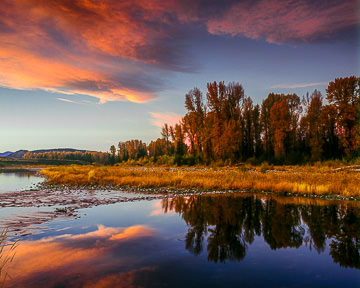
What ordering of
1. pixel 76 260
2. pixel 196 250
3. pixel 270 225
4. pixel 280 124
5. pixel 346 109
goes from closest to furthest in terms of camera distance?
pixel 76 260
pixel 196 250
pixel 270 225
pixel 346 109
pixel 280 124

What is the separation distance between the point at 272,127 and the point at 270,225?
40203mm

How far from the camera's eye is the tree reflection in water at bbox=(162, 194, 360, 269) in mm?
7922

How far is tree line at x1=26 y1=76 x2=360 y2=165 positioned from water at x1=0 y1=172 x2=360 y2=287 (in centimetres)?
3228

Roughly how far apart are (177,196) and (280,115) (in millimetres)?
34727

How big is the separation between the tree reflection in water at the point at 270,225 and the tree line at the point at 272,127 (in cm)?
2978

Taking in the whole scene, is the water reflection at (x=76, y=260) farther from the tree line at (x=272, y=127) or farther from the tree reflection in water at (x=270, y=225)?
the tree line at (x=272, y=127)

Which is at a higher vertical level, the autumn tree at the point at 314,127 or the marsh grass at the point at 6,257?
the autumn tree at the point at 314,127

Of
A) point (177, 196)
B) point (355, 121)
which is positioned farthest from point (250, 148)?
point (177, 196)

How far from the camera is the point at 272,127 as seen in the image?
157ft

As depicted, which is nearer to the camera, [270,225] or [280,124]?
[270,225]

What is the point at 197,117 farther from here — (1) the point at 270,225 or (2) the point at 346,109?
(1) the point at 270,225

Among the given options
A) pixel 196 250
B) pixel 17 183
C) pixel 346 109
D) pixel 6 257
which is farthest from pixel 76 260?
pixel 346 109

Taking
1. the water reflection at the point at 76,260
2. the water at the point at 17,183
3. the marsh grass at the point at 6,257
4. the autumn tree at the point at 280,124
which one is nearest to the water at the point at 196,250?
the water reflection at the point at 76,260

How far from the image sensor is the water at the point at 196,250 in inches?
237
